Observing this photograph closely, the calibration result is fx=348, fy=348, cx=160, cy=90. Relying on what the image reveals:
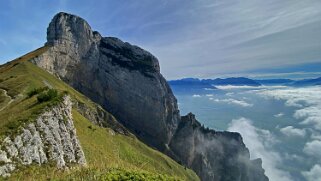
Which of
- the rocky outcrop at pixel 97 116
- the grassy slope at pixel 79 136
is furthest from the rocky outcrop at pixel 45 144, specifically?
the rocky outcrop at pixel 97 116

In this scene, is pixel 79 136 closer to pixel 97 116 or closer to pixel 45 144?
pixel 45 144

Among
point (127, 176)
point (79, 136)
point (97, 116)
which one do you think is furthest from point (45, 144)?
point (97, 116)

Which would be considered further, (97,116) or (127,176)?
(97,116)

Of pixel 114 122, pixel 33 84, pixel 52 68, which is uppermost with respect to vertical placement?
pixel 52 68

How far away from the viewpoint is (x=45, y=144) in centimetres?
3491

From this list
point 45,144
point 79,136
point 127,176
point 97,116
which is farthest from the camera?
point 97,116

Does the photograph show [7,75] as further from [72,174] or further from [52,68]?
[72,174]

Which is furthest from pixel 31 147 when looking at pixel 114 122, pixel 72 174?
pixel 114 122

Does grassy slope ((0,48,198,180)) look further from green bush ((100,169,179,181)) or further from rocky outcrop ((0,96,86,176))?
rocky outcrop ((0,96,86,176))

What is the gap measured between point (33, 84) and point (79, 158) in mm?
66690

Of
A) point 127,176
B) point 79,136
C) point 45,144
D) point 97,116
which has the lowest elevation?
point 79,136

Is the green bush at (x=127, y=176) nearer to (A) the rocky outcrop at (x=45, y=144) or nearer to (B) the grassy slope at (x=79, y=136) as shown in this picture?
(B) the grassy slope at (x=79, y=136)

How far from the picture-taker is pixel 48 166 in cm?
3144

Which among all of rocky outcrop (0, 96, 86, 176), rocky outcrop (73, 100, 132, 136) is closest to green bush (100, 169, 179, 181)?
rocky outcrop (0, 96, 86, 176)
